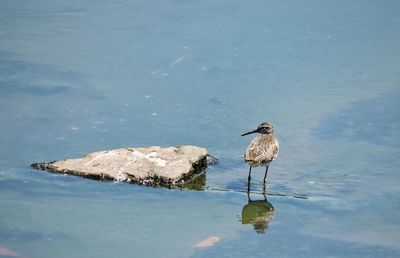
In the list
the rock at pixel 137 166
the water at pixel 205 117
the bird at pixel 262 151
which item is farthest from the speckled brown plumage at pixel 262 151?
the rock at pixel 137 166

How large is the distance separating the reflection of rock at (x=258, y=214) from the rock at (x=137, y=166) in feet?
2.91

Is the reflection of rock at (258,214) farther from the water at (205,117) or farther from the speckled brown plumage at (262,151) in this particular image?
the speckled brown plumage at (262,151)

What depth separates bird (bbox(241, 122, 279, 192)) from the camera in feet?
35.2

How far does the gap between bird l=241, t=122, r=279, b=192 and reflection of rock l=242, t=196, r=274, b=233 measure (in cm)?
Answer: 42

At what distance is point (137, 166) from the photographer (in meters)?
10.7

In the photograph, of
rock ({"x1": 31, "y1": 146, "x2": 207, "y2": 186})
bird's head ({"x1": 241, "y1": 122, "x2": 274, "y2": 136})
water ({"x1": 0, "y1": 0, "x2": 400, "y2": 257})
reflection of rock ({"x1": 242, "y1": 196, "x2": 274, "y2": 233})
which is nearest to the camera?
water ({"x1": 0, "y1": 0, "x2": 400, "y2": 257})

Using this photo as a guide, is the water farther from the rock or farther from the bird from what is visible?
the bird

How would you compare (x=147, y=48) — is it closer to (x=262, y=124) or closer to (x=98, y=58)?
(x=98, y=58)

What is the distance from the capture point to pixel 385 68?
45.1 feet

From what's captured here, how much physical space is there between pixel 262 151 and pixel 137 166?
1.45 m

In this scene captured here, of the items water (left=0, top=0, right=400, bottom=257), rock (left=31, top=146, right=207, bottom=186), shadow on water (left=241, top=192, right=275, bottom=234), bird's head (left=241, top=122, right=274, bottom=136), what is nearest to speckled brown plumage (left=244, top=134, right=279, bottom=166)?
bird's head (left=241, top=122, right=274, bottom=136)

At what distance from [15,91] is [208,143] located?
9.64 ft

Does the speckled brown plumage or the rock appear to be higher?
the speckled brown plumage

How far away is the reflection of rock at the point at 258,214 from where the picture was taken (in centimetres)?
991
